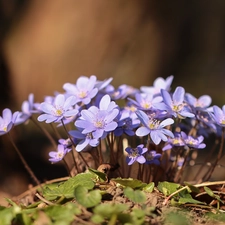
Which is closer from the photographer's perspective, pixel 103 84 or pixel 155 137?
pixel 155 137

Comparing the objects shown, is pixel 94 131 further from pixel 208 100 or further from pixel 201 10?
pixel 201 10

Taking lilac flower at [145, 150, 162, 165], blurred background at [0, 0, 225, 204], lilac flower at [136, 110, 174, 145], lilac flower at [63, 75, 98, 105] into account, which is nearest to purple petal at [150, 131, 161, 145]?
lilac flower at [136, 110, 174, 145]

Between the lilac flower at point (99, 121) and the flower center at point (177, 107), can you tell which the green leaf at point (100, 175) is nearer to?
the lilac flower at point (99, 121)

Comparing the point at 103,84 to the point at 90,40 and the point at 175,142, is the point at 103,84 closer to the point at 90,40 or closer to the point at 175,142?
the point at 175,142

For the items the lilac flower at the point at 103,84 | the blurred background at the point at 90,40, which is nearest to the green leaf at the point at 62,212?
the lilac flower at the point at 103,84

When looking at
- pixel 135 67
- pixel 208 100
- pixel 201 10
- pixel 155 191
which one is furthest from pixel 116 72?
pixel 155 191

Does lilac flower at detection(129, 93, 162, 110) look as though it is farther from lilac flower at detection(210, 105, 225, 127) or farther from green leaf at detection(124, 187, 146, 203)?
green leaf at detection(124, 187, 146, 203)

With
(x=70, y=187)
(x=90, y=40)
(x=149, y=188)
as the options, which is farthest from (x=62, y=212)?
(x=90, y=40)
